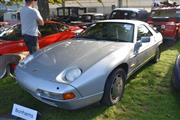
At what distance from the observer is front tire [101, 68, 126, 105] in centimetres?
436

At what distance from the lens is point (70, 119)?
4.29 m

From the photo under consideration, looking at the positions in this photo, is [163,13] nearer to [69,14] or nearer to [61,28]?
[61,28]

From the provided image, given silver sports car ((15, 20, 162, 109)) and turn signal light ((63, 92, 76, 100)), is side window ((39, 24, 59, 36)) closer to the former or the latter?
silver sports car ((15, 20, 162, 109))

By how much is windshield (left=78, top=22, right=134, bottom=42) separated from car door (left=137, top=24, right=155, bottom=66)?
9.8 inches

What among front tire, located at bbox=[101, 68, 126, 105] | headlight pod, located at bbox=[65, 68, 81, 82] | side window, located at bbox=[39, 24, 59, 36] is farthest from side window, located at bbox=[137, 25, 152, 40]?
Answer: side window, located at bbox=[39, 24, 59, 36]

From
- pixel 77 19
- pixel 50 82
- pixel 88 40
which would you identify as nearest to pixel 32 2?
pixel 88 40

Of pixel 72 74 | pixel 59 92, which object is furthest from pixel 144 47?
pixel 59 92

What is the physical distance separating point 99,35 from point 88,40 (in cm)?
27

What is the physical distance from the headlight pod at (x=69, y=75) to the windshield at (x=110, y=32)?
61.5 inches

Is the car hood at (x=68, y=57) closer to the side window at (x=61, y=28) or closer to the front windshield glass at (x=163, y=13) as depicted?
the side window at (x=61, y=28)

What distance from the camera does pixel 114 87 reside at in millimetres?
4523

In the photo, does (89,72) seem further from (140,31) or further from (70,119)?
(140,31)

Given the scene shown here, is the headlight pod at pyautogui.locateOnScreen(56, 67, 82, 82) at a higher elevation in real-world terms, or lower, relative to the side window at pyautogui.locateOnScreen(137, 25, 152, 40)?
lower

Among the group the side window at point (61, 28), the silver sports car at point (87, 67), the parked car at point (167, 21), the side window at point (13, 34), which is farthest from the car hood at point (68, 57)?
the parked car at point (167, 21)
